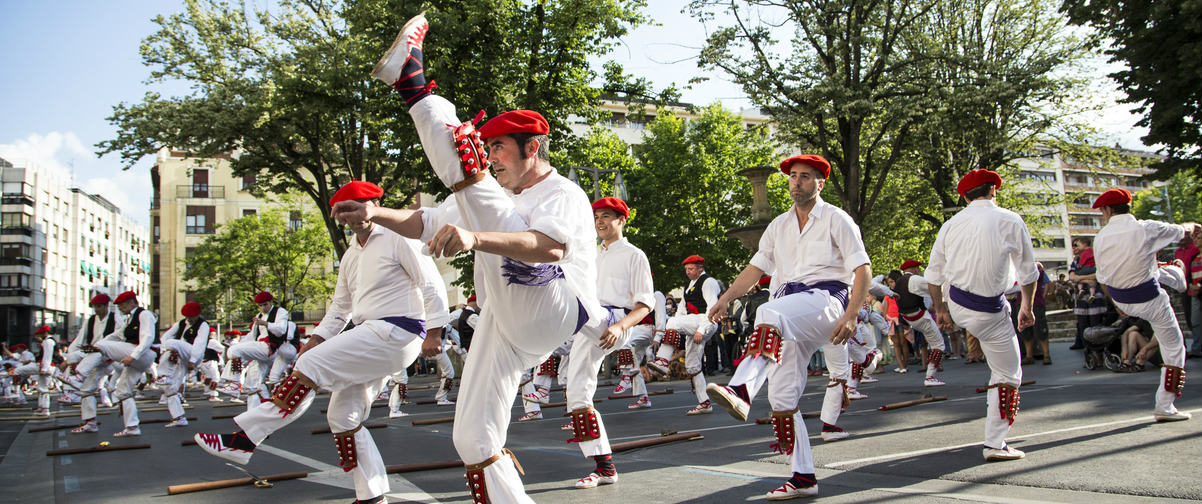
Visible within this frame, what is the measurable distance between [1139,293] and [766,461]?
400 cm

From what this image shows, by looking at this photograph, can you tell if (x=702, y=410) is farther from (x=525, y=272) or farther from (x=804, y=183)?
(x=525, y=272)

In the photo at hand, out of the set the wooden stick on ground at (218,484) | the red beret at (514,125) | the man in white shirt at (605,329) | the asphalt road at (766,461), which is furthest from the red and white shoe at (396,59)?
the wooden stick on ground at (218,484)

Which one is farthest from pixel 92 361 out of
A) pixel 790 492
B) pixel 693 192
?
pixel 693 192

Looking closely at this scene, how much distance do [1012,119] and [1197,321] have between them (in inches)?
593

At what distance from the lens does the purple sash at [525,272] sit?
347 centimetres

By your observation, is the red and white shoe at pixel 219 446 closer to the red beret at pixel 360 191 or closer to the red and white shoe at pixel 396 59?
the red beret at pixel 360 191

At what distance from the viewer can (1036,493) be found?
4.64 metres

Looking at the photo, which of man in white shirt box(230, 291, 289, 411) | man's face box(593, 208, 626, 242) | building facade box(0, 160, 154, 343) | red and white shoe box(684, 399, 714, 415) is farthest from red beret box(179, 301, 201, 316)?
building facade box(0, 160, 154, 343)

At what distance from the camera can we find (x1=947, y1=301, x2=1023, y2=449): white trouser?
570cm

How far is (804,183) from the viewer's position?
18.3ft

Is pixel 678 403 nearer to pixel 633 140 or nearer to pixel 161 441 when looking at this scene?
pixel 161 441

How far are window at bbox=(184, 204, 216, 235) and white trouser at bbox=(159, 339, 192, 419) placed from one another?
219ft

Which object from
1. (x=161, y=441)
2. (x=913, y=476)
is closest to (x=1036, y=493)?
(x=913, y=476)

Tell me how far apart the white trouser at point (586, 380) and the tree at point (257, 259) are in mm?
51172
